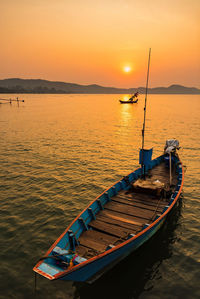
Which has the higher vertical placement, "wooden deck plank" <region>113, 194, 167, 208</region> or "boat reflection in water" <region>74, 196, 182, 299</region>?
"wooden deck plank" <region>113, 194, 167, 208</region>

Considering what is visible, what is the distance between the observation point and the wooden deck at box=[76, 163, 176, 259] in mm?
9977

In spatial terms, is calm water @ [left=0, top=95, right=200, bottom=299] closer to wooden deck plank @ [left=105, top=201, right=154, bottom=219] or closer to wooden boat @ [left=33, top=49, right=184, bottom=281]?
wooden boat @ [left=33, top=49, right=184, bottom=281]

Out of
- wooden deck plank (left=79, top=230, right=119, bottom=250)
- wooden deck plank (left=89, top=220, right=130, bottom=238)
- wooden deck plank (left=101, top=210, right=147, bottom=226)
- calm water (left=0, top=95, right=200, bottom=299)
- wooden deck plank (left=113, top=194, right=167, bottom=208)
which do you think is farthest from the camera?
wooden deck plank (left=113, top=194, right=167, bottom=208)

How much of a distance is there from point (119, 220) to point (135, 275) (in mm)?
2948

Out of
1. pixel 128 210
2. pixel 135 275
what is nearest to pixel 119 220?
pixel 128 210

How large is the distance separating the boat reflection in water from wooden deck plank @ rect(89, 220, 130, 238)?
4.80 ft

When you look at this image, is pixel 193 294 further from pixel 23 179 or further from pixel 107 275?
pixel 23 179

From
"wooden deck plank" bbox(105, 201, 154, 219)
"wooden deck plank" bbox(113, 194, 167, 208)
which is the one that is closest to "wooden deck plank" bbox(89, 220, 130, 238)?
"wooden deck plank" bbox(105, 201, 154, 219)

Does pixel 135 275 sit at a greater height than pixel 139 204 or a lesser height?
lesser

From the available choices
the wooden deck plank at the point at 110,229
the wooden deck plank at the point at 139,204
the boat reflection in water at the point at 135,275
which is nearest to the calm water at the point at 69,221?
the boat reflection in water at the point at 135,275

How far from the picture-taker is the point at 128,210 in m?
12.9

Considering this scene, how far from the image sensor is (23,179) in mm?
21000

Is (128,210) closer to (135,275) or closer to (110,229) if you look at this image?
(110,229)

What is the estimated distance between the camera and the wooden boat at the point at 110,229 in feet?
27.0
